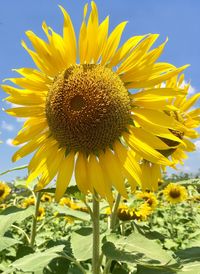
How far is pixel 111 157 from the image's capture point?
2.29 m

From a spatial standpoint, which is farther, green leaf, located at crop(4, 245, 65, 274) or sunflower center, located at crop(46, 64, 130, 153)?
sunflower center, located at crop(46, 64, 130, 153)

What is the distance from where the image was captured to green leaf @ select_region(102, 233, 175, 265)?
1.92 meters

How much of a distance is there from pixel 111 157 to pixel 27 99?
59cm

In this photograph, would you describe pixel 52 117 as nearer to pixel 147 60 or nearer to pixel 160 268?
pixel 147 60

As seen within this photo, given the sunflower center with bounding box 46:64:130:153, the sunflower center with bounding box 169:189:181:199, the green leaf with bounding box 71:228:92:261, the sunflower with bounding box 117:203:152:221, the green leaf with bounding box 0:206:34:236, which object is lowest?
the sunflower center with bounding box 169:189:181:199

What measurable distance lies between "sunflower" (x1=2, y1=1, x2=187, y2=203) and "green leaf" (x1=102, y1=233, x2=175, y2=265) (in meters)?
0.23

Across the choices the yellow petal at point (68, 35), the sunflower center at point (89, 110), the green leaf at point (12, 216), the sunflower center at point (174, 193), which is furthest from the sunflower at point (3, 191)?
the yellow petal at point (68, 35)

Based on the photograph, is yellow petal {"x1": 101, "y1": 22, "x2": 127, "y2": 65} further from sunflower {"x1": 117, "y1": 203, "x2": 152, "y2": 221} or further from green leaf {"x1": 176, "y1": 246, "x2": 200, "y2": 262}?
sunflower {"x1": 117, "y1": 203, "x2": 152, "y2": 221}

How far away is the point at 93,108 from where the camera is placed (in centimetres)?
224

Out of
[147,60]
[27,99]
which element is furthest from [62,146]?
[147,60]

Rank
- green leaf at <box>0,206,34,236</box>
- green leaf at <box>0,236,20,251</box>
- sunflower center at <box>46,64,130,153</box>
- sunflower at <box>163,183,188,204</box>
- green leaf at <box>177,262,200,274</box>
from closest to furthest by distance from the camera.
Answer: green leaf at <box>177,262,200,274</box>
sunflower center at <box>46,64,130,153</box>
green leaf at <box>0,206,34,236</box>
green leaf at <box>0,236,20,251</box>
sunflower at <box>163,183,188,204</box>

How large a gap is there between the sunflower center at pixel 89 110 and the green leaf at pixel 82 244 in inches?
19.6

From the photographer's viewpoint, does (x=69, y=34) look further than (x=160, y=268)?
Yes

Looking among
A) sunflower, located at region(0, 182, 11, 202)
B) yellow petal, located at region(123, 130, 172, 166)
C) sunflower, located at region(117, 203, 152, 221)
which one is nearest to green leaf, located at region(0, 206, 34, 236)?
yellow petal, located at region(123, 130, 172, 166)
